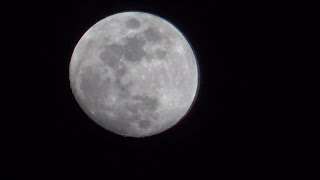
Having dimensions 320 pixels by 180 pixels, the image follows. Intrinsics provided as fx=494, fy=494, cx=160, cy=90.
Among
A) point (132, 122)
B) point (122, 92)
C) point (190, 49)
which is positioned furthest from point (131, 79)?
point (190, 49)

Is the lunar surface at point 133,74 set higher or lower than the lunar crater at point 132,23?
lower

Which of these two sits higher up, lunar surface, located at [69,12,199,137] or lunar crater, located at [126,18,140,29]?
lunar crater, located at [126,18,140,29]

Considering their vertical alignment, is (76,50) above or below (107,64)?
above

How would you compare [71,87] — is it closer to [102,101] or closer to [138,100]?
[102,101]

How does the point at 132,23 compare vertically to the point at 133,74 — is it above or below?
above

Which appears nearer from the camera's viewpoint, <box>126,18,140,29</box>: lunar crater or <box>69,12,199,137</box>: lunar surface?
<box>69,12,199,137</box>: lunar surface

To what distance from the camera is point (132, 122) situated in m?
7.68

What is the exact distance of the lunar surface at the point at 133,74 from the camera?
7.39 meters

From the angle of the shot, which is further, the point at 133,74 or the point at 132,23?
the point at 132,23

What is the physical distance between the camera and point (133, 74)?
7352mm

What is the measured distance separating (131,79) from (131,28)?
83 centimetres

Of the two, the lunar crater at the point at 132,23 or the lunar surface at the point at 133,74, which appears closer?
the lunar surface at the point at 133,74

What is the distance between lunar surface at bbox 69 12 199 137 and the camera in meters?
7.39

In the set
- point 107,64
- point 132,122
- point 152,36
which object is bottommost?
point 132,122
